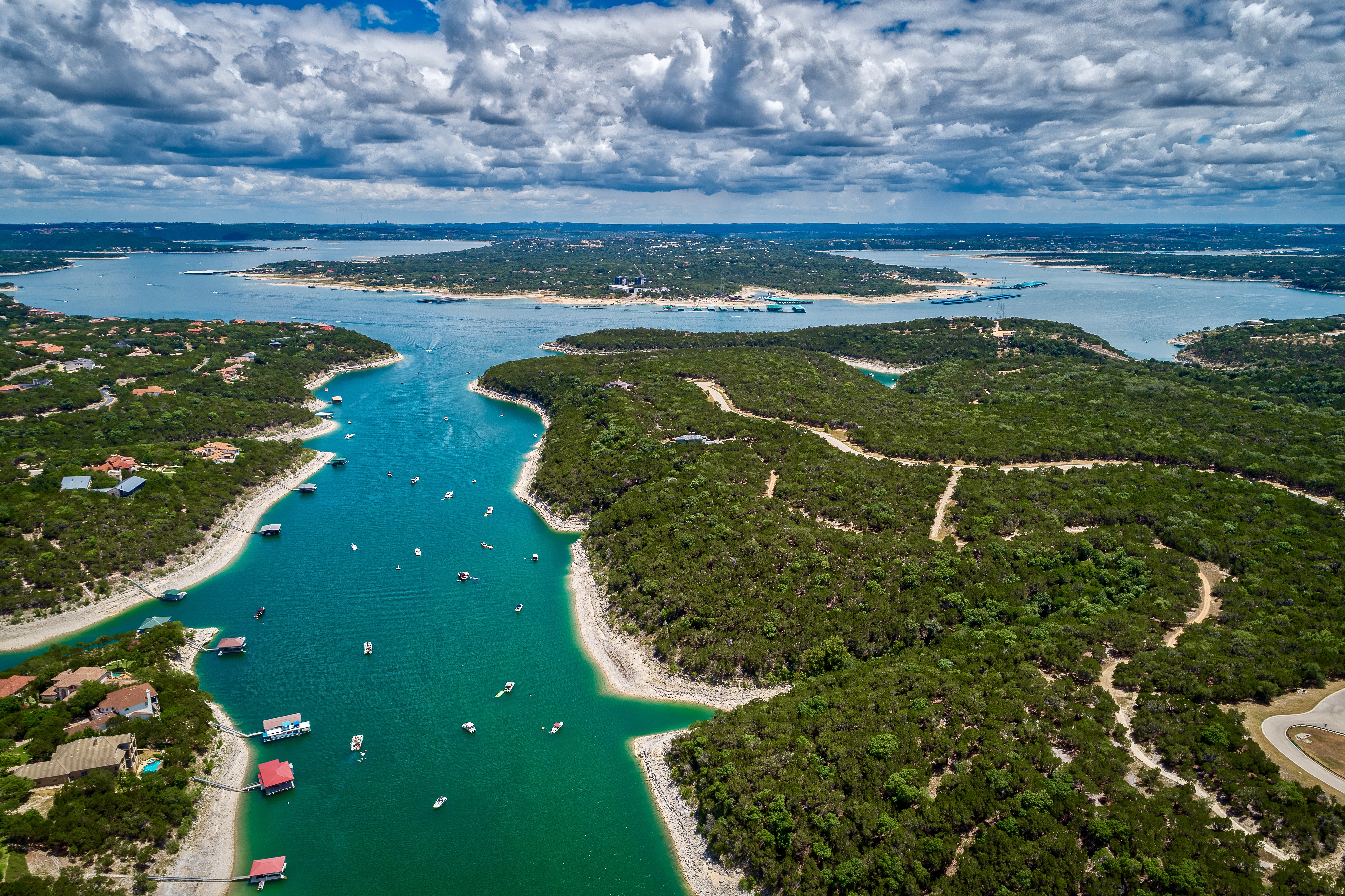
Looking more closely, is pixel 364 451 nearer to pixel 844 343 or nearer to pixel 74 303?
pixel 844 343

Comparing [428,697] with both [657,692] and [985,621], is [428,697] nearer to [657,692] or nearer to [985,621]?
[657,692]

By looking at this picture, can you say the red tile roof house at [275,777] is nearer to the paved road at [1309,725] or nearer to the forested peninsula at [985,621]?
the forested peninsula at [985,621]

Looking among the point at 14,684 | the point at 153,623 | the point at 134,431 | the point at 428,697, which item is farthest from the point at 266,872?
the point at 134,431

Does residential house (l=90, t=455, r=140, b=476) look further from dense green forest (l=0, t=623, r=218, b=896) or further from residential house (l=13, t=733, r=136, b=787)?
residential house (l=13, t=733, r=136, b=787)

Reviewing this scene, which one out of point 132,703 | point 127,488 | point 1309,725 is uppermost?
point 1309,725

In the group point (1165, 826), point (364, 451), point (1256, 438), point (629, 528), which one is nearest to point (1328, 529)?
point (1256, 438)

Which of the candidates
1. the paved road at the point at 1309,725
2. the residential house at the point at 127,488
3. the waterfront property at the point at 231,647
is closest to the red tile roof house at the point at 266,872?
the waterfront property at the point at 231,647

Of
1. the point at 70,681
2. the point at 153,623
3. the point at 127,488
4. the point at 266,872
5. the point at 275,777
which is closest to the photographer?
the point at 266,872
